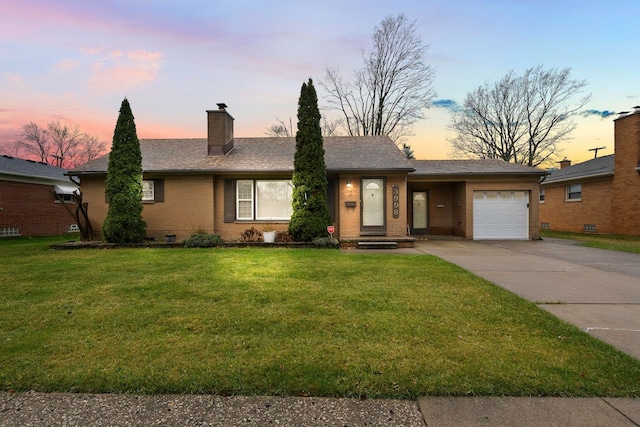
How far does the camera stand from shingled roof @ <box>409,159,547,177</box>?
46.0ft

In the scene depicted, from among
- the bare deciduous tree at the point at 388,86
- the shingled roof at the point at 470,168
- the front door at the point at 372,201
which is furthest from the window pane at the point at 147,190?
the bare deciduous tree at the point at 388,86

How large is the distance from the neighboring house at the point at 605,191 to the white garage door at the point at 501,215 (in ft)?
9.67

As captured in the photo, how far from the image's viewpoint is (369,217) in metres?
12.7

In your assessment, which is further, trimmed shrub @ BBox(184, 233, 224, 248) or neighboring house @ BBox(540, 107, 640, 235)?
neighboring house @ BBox(540, 107, 640, 235)

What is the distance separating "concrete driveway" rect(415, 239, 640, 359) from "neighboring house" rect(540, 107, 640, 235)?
7.70 m

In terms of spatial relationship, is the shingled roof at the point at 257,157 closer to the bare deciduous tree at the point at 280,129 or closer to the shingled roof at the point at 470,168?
the shingled roof at the point at 470,168

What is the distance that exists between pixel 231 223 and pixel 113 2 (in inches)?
318

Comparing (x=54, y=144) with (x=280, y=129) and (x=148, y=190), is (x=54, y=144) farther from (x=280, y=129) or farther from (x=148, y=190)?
(x=148, y=190)

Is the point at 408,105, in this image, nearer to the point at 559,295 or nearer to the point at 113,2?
the point at 113,2

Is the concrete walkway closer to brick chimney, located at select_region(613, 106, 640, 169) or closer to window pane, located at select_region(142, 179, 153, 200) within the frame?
window pane, located at select_region(142, 179, 153, 200)

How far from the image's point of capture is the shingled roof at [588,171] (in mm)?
16453

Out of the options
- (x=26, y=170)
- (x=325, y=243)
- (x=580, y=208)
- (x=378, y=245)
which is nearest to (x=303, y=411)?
(x=325, y=243)

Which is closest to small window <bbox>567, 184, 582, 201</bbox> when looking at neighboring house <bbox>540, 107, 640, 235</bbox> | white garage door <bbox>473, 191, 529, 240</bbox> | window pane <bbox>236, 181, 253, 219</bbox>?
neighboring house <bbox>540, 107, 640, 235</bbox>

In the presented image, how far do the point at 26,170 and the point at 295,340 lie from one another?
856 inches
